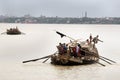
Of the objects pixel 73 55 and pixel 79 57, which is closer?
pixel 73 55

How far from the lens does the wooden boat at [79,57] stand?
31312mm

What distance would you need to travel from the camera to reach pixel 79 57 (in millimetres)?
32156

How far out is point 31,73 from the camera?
2858 cm

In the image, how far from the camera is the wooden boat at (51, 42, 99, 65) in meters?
31.3

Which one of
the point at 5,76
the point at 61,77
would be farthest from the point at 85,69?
the point at 5,76

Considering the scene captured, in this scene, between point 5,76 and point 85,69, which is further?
point 85,69

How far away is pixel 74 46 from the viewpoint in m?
32.2

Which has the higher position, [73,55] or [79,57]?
[73,55]

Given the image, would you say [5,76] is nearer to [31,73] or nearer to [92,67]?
[31,73]

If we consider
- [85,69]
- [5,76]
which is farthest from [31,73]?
[85,69]

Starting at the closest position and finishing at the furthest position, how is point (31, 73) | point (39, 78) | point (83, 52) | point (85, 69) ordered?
point (39, 78)
point (31, 73)
point (85, 69)
point (83, 52)

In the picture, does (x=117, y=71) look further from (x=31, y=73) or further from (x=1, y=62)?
(x=1, y=62)

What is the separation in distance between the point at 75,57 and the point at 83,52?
1.24m

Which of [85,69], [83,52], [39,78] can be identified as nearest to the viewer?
[39,78]
